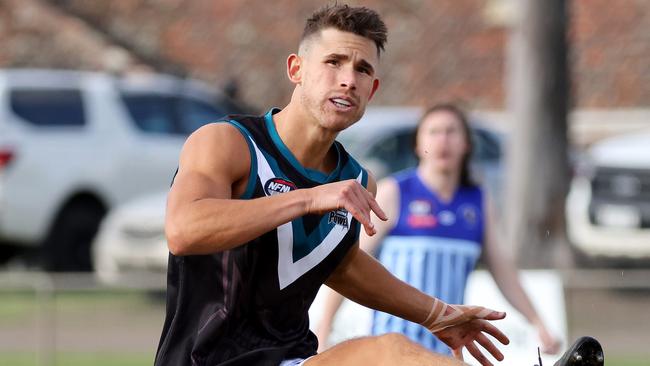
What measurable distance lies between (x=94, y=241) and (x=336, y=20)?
11225 millimetres

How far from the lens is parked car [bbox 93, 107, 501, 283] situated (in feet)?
49.4

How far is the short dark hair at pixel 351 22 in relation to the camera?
485 cm

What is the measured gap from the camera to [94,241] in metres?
15.8

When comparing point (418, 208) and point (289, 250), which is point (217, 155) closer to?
point (289, 250)

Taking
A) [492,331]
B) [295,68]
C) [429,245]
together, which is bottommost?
[492,331]

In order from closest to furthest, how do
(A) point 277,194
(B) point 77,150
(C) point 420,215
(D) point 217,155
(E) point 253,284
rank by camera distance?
(A) point 277,194, (D) point 217,155, (E) point 253,284, (C) point 420,215, (B) point 77,150

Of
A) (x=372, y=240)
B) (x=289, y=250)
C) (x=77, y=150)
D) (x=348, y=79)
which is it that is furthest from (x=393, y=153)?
(x=348, y=79)

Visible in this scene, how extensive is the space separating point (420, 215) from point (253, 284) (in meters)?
2.98

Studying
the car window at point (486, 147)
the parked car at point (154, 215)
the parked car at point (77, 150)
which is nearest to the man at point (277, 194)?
the parked car at point (154, 215)

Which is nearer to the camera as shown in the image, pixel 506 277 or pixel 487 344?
pixel 487 344

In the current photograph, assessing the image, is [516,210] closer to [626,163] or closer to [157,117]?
[626,163]

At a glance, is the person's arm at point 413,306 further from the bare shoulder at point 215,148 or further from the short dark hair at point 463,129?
the short dark hair at point 463,129

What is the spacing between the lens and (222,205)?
4.41 m

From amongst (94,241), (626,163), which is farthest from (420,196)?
(626,163)
